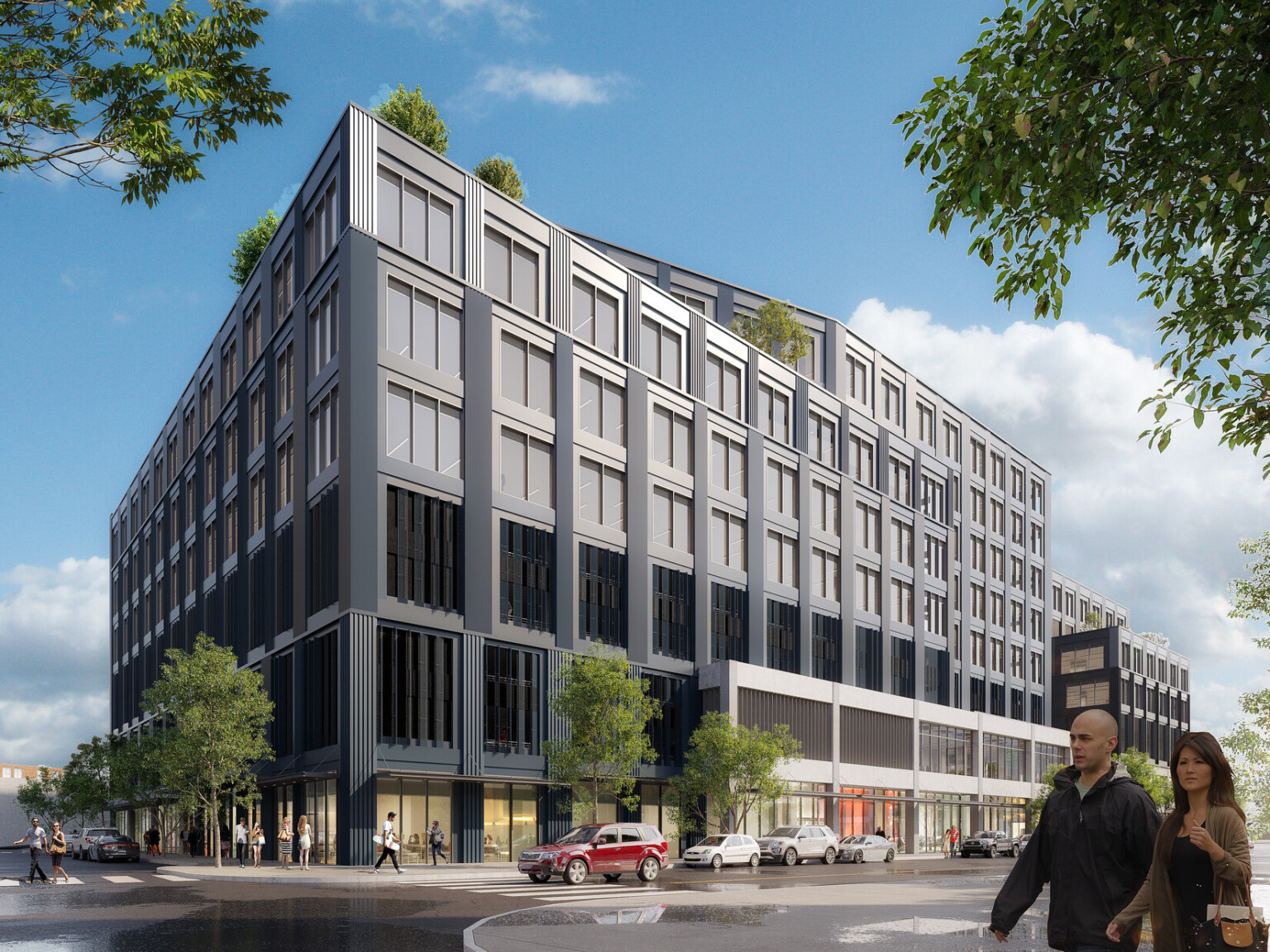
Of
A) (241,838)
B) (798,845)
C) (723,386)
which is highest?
(723,386)

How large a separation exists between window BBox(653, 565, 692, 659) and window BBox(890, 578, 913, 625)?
22511mm

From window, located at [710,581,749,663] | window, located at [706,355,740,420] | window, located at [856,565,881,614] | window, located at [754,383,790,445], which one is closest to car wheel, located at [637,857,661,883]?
window, located at [710,581,749,663]

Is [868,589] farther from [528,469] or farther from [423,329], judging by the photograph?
[423,329]

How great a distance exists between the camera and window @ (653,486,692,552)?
5709 centimetres

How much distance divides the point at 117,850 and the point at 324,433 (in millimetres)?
24550

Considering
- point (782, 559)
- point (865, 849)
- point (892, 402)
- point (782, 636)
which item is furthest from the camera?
point (892, 402)

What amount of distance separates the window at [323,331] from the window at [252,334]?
360 inches

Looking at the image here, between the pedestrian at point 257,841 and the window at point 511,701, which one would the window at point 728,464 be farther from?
the pedestrian at point 257,841

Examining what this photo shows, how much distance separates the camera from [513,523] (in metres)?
48.6

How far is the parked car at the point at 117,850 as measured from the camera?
56094mm

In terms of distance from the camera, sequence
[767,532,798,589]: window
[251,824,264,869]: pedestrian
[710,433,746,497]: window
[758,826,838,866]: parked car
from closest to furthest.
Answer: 1. [251,824,264,869]: pedestrian
2. [758,826,838,866]: parked car
3. [710,433,746,497]: window
4. [767,532,798,589]: window

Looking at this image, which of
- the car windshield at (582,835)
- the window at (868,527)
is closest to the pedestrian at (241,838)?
the car windshield at (582,835)

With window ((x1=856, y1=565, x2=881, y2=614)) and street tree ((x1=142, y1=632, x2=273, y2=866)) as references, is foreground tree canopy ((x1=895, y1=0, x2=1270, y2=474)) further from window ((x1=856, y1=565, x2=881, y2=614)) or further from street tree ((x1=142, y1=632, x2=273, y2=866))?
window ((x1=856, y1=565, x2=881, y2=614))

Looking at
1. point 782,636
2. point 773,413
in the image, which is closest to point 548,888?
point 782,636
